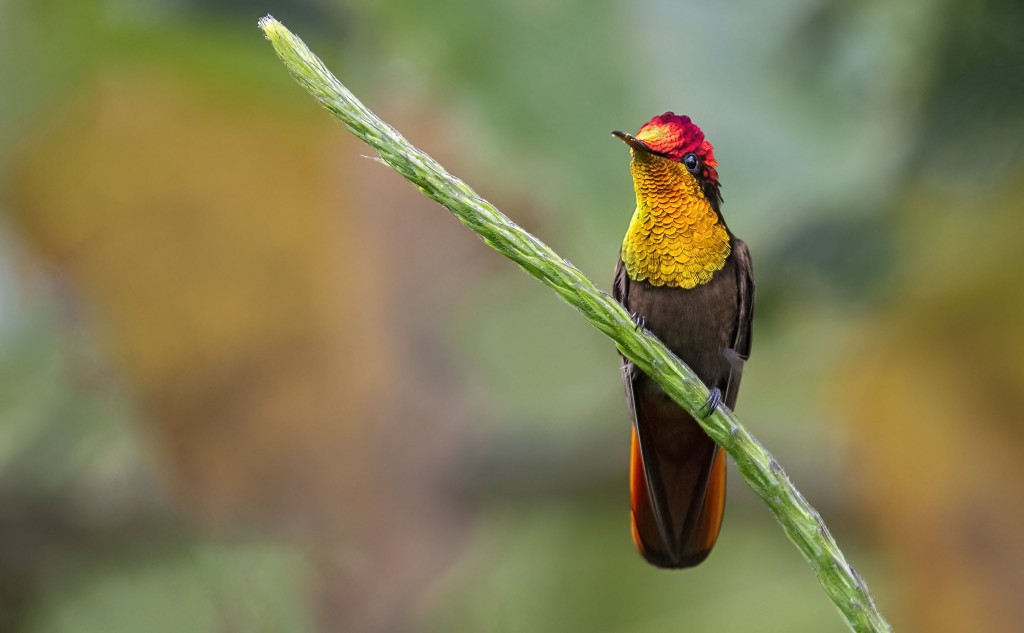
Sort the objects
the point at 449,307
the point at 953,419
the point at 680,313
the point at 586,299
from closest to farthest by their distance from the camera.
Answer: the point at 586,299
the point at 680,313
the point at 953,419
the point at 449,307

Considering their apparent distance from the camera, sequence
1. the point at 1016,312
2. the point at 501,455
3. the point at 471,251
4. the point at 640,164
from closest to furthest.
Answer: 1. the point at 640,164
2. the point at 1016,312
3. the point at 471,251
4. the point at 501,455

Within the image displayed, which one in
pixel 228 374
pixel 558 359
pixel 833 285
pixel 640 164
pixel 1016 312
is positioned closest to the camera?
pixel 640 164

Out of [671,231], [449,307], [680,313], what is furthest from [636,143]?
[449,307]

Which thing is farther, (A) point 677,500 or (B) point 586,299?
(A) point 677,500

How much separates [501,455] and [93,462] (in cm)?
87

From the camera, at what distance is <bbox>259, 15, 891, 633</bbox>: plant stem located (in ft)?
1.53

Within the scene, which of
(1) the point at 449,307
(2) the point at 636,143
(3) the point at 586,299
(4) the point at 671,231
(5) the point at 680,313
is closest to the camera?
(3) the point at 586,299

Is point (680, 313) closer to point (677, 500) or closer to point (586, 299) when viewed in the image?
point (677, 500)

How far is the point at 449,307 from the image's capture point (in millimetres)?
2303

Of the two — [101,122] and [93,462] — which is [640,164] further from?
[93,462]

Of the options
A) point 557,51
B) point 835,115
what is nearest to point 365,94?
point 557,51

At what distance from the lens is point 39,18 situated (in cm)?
197

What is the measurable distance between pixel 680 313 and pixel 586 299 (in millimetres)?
428

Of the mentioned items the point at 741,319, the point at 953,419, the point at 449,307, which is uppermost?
the point at 449,307
